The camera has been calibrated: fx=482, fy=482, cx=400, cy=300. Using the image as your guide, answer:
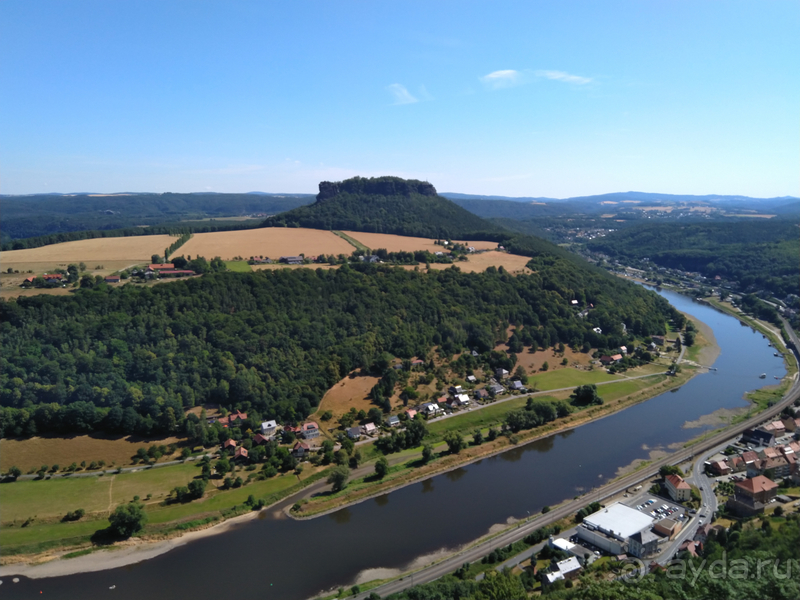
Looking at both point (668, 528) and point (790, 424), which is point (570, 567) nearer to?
point (668, 528)

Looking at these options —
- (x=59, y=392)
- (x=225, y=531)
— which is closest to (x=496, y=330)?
(x=225, y=531)

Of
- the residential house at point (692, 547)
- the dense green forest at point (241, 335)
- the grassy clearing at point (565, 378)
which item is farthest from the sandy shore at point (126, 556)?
the grassy clearing at point (565, 378)

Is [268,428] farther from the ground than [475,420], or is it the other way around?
[268,428]

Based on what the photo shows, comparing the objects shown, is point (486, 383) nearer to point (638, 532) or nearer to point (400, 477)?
point (400, 477)

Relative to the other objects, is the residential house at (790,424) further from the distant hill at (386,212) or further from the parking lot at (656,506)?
the distant hill at (386,212)

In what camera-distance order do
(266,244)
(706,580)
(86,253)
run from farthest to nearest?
(266,244) → (86,253) → (706,580)

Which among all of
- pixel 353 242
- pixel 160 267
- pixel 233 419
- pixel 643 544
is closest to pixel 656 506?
pixel 643 544
